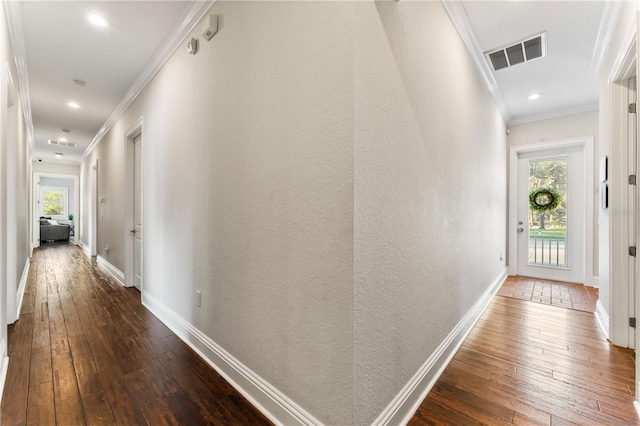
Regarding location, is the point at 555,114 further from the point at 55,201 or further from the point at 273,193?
the point at 55,201

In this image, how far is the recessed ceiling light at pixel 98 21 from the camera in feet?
7.31

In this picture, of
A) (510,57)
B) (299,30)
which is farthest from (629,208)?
(299,30)

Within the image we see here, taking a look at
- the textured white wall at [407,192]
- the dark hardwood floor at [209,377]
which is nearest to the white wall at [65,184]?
the dark hardwood floor at [209,377]

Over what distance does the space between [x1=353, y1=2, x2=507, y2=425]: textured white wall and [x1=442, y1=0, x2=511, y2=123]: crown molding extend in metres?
0.12

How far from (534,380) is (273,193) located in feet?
6.87

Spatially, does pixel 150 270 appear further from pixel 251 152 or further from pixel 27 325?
pixel 251 152

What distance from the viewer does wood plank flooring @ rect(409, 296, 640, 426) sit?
4.89 feet

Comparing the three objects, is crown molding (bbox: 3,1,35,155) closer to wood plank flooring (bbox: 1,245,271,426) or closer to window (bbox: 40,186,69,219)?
wood plank flooring (bbox: 1,245,271,426)

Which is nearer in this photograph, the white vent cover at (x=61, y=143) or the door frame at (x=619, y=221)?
the door frame at (x=619, y=221)

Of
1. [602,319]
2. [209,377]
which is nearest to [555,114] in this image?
[602,319]

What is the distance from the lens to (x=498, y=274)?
3.93 m

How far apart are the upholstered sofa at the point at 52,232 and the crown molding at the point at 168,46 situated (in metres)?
7.41

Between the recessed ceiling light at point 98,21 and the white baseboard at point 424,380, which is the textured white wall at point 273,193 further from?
the recessed ceiling light at point 98,21

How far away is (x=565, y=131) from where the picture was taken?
14.0 feet
